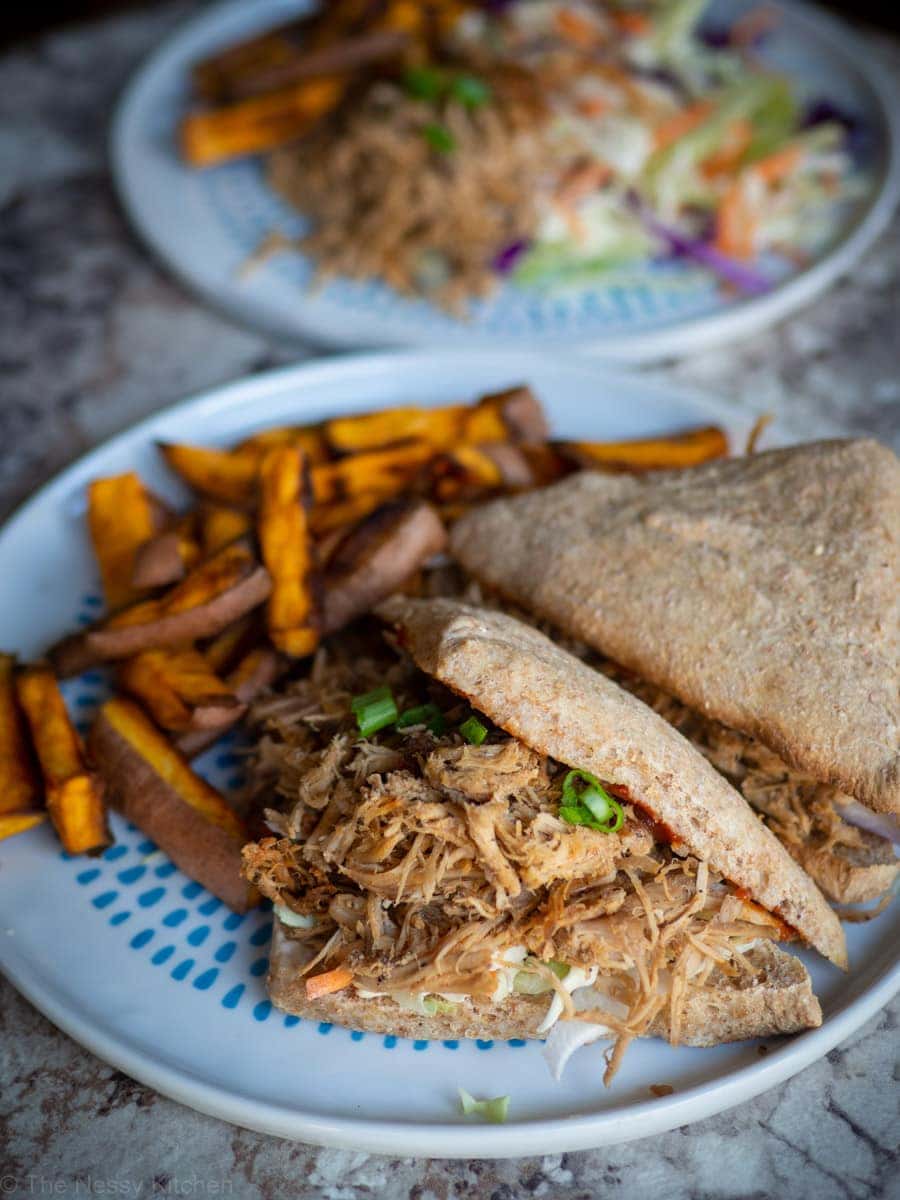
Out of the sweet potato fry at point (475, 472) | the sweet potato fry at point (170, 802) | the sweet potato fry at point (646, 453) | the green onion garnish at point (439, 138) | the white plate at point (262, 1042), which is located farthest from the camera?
the green onion garnish at point (439, 138)

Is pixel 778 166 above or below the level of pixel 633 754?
above

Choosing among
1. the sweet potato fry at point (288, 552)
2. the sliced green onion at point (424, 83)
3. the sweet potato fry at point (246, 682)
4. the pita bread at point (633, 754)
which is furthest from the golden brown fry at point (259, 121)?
the pita bread at point (633, 754)

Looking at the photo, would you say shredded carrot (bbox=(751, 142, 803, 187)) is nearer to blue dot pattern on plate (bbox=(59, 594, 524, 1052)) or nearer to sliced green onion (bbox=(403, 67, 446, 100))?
sliced green onion (bbox=(403, 67, 446, 100))

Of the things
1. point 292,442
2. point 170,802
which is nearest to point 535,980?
point 170,802

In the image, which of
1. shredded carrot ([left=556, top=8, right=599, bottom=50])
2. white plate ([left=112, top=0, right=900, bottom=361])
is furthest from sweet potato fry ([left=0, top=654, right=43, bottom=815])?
shredded carrot ([left=556, top=8, right=599, bottom=50])

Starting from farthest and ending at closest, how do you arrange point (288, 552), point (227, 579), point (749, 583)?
point (288, 552) → point (227, 579) → point (749, 583)

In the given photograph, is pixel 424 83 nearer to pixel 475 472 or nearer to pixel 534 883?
pixel 475 472

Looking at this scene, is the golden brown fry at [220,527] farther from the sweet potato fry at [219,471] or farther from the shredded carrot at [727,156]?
the shredded carrot at [727,156]

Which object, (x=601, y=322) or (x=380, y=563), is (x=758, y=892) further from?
(x=601, y=322)
